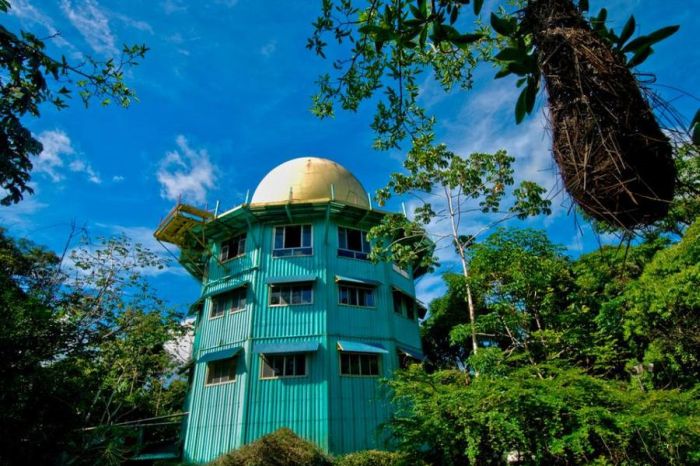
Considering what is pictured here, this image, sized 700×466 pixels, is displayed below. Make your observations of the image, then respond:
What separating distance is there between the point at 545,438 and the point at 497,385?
98cm

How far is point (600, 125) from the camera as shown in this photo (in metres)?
2.15

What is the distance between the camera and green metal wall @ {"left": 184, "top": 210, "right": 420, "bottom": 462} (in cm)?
1559

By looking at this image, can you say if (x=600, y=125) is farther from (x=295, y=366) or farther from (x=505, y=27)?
(x=295, y=366)

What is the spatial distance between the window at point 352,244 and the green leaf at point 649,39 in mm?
17124

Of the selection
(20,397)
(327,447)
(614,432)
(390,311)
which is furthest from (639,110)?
(390,311)

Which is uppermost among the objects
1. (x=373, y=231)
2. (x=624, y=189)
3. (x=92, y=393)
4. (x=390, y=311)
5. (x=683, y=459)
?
(x=373, y=231)

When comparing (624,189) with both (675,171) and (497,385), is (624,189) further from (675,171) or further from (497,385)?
(497,385)

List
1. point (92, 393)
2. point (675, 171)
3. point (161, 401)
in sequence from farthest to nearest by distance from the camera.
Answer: point (161, 401), point (92, 393), point (675, 171)

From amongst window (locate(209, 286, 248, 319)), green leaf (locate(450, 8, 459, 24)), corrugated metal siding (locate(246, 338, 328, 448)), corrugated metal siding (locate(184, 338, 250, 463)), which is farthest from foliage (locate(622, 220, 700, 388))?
window (locate(209, 286, 248, 319))

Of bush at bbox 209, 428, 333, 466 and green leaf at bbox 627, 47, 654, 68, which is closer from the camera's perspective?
green leaf at bbox 627, 47, 654, 68

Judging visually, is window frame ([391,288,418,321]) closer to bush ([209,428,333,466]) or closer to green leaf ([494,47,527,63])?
bush ([209,428,333,466])

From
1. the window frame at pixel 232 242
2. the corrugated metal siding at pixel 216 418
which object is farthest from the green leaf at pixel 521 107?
the window frame at pixel 232 242

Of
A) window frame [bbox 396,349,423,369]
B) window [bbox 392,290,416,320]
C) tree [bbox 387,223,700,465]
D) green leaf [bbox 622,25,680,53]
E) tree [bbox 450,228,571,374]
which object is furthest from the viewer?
window [bbox 392,290,416,320]

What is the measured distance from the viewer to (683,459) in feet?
17.8
